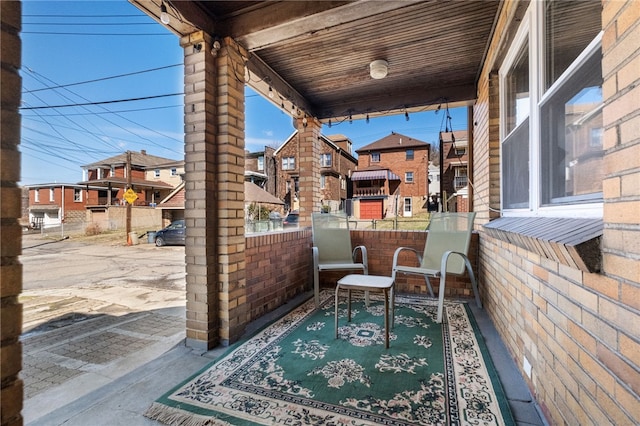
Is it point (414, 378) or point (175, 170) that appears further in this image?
point (175, 170)

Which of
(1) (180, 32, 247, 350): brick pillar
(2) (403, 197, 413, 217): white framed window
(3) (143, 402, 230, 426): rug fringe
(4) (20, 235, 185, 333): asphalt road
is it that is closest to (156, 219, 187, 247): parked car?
(4) (20, 235, 185, 333): asphalt road

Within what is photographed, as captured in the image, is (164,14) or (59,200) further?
(59,200)

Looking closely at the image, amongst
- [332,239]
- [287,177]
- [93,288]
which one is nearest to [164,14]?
[332,239]

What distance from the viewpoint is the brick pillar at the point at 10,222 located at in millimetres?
639

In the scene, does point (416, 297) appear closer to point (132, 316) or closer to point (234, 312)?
point (234, 312)

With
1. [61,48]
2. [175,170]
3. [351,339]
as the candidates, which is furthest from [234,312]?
[175,170]

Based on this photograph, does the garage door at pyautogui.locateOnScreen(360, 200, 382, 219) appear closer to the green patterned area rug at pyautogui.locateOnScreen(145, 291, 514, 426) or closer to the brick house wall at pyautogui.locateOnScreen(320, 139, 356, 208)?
the brick house wall at pyautogui.locateOnScreen(320, 139, 356, 208)

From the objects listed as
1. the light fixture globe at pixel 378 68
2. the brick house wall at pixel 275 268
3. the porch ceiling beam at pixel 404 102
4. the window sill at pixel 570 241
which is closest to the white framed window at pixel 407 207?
the porch ceiling beam at pixel 404 102

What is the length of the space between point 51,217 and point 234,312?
88.9 feet

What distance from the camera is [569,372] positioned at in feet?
3.89

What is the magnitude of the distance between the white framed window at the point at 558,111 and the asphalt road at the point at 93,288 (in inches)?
141

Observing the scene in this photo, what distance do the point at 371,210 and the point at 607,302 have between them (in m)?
20.3

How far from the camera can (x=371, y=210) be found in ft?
68.8

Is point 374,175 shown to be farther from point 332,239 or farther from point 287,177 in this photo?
point 332,239
